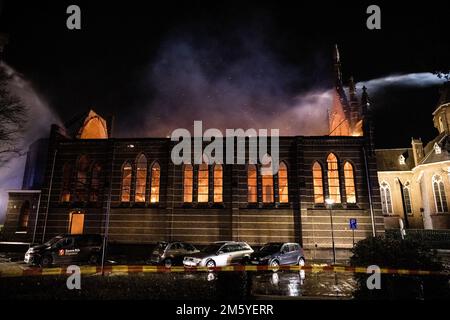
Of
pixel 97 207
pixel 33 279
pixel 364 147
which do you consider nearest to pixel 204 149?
pixel 97 207

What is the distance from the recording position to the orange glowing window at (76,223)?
23578 mm

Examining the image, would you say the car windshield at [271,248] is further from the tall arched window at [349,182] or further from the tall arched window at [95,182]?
the tall arched window at [95,182]

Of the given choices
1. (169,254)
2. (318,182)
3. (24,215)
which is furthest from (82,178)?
(318,182)

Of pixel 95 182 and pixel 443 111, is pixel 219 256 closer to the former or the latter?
pixel 95 182

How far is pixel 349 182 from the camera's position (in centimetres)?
2338

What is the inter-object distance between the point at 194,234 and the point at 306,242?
900 centimetres

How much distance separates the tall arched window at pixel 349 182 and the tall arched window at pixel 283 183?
500 cm

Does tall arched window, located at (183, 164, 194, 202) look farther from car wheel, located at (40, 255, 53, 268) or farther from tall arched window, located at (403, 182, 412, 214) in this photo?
tall arched window, located at (403, 182, 412, 214)

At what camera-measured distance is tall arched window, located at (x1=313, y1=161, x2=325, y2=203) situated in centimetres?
2315

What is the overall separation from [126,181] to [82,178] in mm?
4066

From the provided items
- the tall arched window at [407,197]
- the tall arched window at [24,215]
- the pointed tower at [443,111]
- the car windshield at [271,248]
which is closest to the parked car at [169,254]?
the car windshield at [271,248]

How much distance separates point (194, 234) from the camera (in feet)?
73.9
